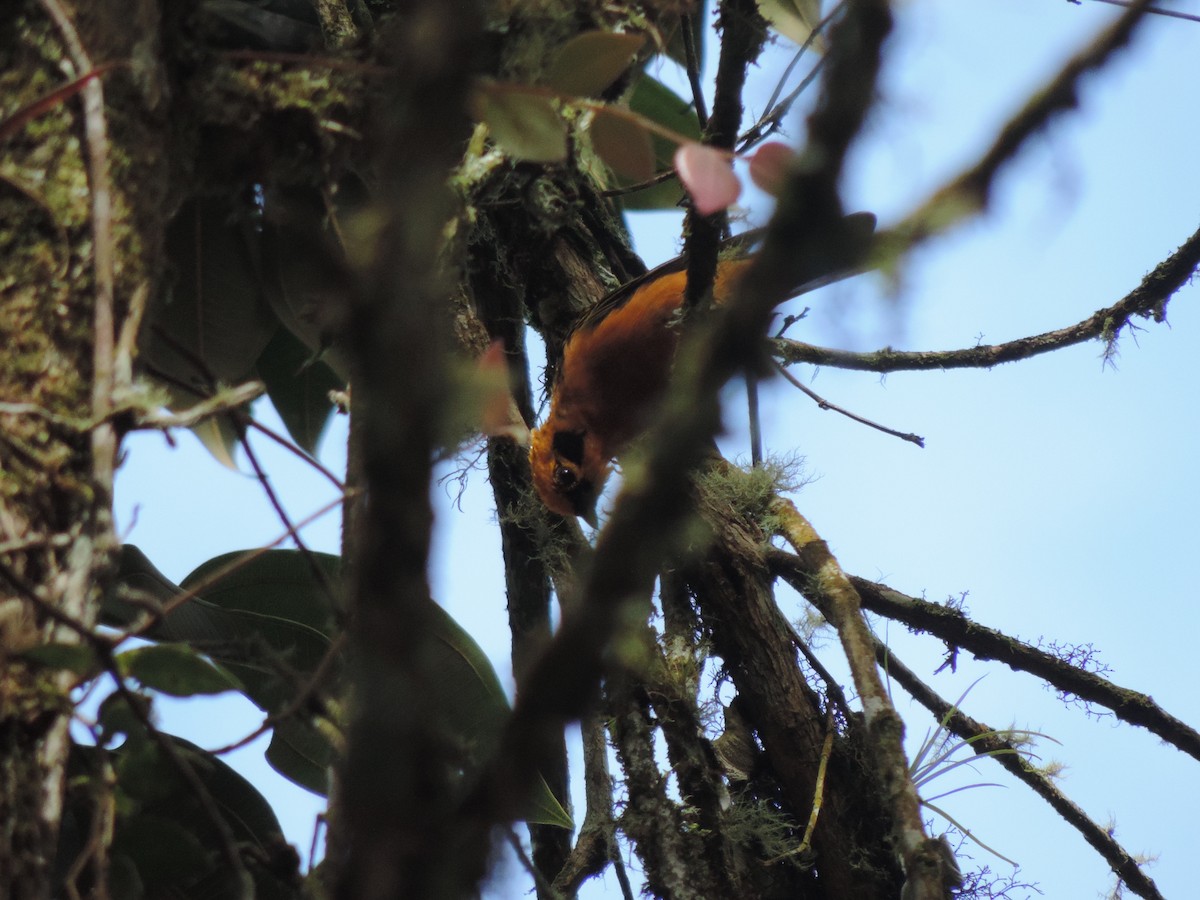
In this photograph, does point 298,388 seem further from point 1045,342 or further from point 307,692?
point 1045,342

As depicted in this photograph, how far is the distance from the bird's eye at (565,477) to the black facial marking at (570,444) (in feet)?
0.38

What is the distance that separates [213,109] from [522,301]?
4.72 ft

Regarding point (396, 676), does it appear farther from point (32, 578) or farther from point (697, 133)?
point (697, 133)

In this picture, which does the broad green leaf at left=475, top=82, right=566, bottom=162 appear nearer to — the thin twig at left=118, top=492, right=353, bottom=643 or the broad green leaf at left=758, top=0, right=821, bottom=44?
the thin twig at left=118, top=492, right=353, bottom=643

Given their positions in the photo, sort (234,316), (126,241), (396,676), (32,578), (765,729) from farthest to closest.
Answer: (765,729) → (234,316) → (126,241) → (32,578) → (396,676)

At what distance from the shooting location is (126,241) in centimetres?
124

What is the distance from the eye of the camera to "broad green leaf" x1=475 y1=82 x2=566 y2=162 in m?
1.10

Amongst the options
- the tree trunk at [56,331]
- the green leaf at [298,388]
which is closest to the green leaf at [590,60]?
the tree trunk at [56,331]

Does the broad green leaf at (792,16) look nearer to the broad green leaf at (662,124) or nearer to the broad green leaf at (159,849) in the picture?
the broad green leaf at (662,124)

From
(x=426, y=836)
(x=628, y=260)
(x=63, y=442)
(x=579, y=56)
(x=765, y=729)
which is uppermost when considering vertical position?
(x=628, y=260)

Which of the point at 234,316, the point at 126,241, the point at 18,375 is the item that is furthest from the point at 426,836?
the point at 234,316

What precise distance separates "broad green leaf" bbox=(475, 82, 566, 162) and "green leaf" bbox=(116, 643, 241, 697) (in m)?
0.65

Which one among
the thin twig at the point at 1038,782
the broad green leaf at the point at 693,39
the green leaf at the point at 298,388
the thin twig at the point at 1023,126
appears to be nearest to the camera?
the thin twig at the point at 1023,126

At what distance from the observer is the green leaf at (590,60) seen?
1.24m
